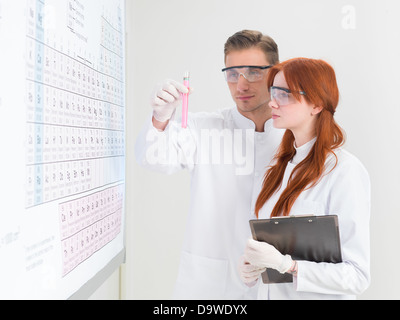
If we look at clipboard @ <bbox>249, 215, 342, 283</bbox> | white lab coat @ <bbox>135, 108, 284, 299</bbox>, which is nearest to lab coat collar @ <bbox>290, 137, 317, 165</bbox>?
white lab coat @ <bbox>135, 108, 284, 299</bbox>

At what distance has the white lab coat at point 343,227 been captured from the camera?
1.07 metres

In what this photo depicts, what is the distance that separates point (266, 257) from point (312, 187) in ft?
0.80

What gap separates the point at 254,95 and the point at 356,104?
1.62 feet

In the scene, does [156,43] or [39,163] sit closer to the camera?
[39,163]

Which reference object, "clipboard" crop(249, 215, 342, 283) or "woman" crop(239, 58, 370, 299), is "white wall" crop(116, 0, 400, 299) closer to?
"woman" crop(239, 58, 370, 299)

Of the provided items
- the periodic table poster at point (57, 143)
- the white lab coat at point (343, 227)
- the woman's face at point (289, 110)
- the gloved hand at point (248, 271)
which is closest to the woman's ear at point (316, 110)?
the woman's face at point (289, 110)

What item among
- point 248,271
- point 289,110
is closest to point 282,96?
point 289,110

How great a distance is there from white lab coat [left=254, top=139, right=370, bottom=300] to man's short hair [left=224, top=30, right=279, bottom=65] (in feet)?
1.30

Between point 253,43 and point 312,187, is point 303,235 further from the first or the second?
point 253,43

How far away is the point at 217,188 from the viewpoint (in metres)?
1.33

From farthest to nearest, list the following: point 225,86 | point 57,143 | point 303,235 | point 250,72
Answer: point 225,86
point 250,72
point 303,235
point 57,143
